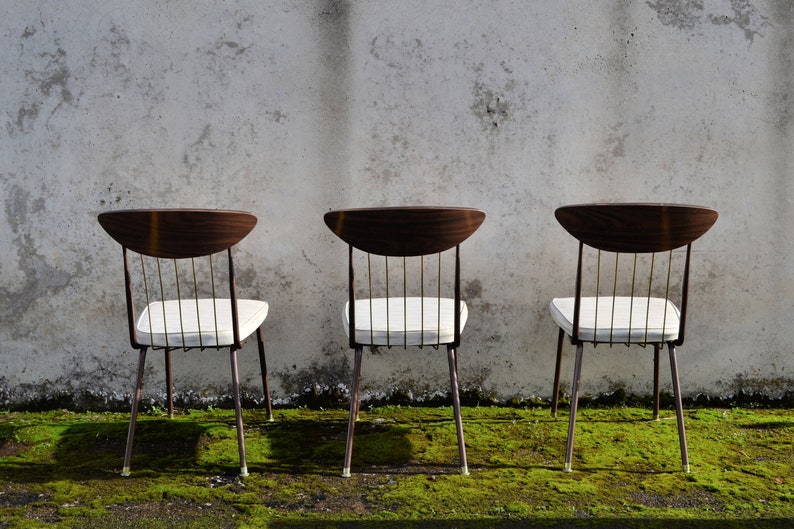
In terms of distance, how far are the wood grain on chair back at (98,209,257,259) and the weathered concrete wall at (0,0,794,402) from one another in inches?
32.1

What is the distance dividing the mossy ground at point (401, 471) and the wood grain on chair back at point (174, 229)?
84cm

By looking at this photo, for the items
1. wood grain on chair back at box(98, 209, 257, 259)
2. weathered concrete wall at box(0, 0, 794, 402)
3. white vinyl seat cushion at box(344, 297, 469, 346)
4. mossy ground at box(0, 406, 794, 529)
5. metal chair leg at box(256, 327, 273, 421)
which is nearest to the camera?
mossy ground at box(0, 406, 794, 529)

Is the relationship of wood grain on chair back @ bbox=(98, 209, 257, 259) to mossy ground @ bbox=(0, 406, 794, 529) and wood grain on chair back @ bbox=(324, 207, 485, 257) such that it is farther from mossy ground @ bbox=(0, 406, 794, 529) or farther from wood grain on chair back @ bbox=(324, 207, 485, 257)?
mossy ground @ bbox=(0, 406, 794, 529)

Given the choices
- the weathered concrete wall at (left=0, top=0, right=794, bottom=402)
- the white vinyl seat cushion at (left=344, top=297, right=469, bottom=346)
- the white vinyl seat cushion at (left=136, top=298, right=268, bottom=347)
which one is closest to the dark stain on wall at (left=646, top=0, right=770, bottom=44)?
the weathered concrete wall at (left=0, top=0, right=794, bottom=402)

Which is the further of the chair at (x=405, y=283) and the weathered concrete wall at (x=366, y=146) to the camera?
the weathered concrete wall at (x=366, y=146)

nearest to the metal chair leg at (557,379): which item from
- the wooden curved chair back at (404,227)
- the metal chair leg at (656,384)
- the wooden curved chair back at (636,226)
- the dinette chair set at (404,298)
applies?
the dinette chair set at (404,298)

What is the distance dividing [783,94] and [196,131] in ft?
9.04

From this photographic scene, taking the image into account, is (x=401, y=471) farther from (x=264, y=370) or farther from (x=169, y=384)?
(x=169, y=384)

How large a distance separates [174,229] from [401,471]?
1.19 m

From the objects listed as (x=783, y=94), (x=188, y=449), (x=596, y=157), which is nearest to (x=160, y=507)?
(x=188, y=449)

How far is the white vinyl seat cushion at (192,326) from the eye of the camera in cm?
230

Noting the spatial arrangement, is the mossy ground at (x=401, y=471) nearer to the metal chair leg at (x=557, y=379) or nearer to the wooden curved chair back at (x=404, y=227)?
the metal chair leg at (x=557, y=379)

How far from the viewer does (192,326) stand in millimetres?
2348

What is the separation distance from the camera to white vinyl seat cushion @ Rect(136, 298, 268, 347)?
7.56 feet
